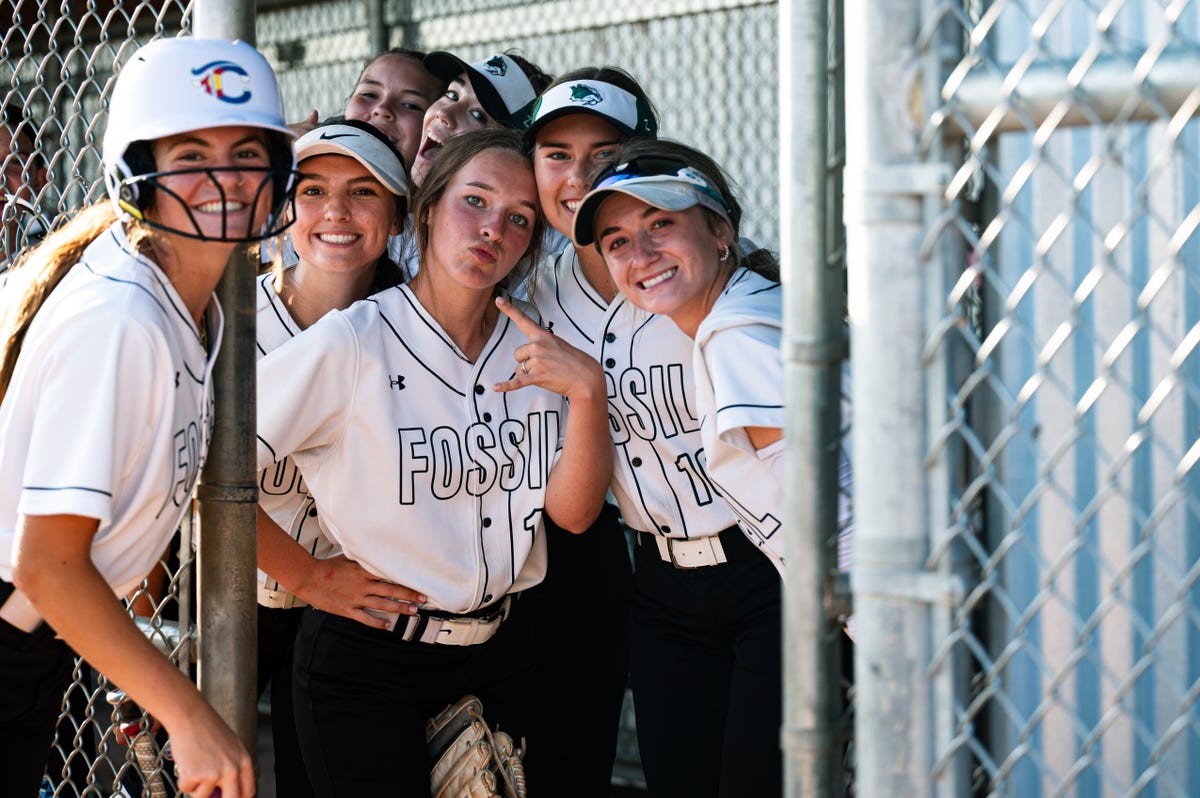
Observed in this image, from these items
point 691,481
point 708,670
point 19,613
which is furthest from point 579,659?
point 19,613

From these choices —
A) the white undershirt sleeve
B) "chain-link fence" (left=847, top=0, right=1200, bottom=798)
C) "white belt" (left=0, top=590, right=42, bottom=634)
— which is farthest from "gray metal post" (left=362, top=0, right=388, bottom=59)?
"chain-link fence" (left=847, top=0, right=1200, bottom=798)

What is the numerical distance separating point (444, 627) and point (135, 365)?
40.3 inches

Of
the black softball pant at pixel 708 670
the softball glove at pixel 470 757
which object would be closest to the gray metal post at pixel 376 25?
the black softball pant at pixel 708 670

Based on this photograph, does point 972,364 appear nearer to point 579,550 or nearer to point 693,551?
point 693,551

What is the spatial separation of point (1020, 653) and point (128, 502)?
135 centimetres

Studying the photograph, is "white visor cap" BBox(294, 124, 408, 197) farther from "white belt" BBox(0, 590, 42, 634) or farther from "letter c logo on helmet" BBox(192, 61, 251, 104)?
"white belt" BBox(0, 590, 42, 634)

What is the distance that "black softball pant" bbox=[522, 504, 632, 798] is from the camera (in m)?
3.03

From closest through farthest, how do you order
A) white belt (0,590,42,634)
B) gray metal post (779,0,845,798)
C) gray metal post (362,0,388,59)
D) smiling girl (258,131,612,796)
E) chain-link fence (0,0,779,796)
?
gray metal post (779,0,845,798) → white belt (0,590,42,634) → smiling girl (258,131,612,796) → gray metal post (362,0,388,59) → chain-link fence (0,0,779,796)

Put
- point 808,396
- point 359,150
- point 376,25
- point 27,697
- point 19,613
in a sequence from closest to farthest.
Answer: point 808,396
point 19,613
point 27,697
point 359,150
point 376,25

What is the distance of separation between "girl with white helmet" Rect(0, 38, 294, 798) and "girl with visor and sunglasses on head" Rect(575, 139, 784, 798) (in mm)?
833

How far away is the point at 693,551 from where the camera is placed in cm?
273

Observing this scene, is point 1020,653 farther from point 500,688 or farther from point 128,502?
point 128,502

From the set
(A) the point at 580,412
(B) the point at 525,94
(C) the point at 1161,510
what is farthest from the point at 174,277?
(B) the point at 525,94

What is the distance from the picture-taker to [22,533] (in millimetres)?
1780
